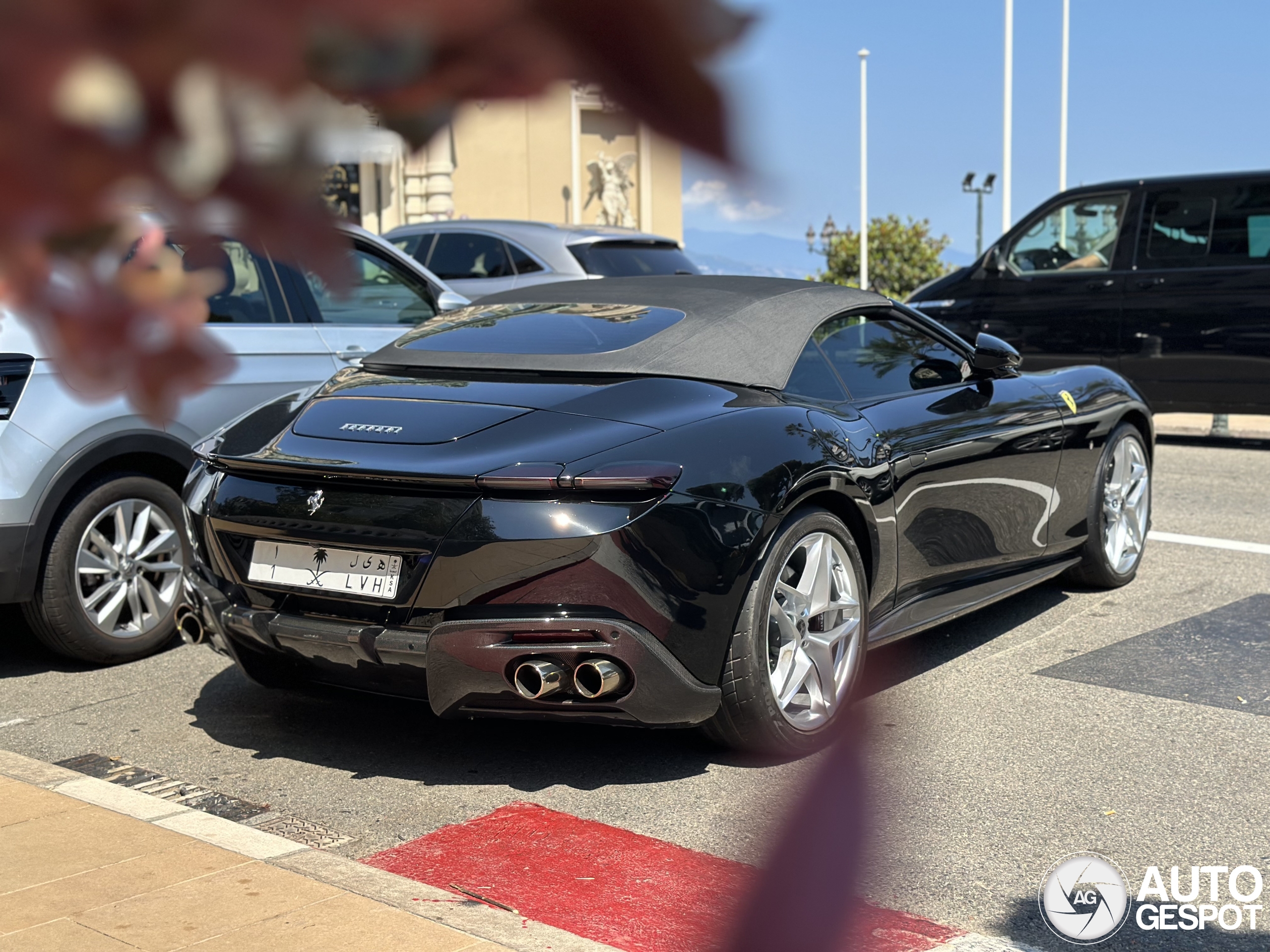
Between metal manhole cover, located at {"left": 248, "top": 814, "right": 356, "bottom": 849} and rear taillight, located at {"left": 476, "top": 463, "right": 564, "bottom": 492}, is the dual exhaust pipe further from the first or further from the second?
metal manhole cover, located at {"left": 248, "top": 814, "right": 356, "bottom": 849}

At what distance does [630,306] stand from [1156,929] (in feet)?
8.63

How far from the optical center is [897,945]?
9.38ft

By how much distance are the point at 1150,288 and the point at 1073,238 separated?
791mm

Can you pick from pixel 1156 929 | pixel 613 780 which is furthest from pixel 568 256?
pixel 1156 929

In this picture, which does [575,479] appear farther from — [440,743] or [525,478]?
[440,743]

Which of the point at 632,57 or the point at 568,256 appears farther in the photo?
the point at 568,256

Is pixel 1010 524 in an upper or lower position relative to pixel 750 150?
lower

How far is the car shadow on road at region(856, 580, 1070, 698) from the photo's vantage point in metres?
5.31

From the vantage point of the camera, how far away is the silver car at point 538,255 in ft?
37.0

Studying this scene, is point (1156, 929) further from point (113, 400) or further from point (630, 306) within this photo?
point (113, 400)

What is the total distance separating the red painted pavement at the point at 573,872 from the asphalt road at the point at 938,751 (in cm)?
9

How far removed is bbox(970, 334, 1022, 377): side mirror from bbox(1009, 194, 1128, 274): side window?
5.86 meters

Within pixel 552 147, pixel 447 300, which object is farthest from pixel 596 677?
pixel 447 300

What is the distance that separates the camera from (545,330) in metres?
4.70
